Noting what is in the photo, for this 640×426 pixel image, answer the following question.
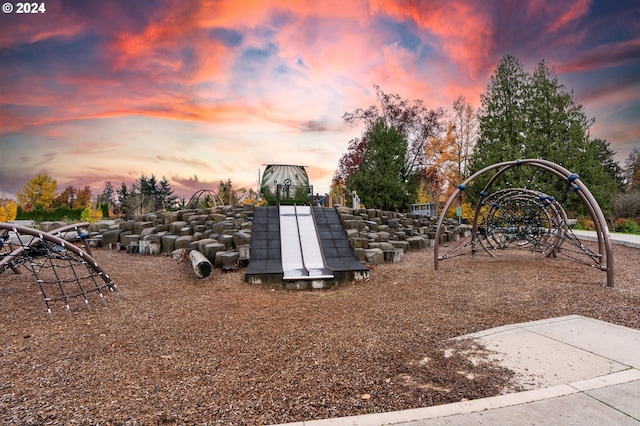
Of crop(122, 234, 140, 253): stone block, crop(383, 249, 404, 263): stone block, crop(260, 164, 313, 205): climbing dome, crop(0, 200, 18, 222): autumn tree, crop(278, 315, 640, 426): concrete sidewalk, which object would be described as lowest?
crop(278, 315, 640, 426): concrete sidewalk

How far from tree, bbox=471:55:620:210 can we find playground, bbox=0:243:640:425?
10.7 metres

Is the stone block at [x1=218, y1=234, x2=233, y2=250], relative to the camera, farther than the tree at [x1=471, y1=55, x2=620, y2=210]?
No

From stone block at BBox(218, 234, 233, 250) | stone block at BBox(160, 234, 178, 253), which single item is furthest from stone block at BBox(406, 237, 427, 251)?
stone block at BBox(160, 234, 178, 253)

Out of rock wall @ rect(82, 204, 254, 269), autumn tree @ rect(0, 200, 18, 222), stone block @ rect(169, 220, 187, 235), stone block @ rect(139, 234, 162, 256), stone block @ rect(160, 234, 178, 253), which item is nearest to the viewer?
rock wall @ rect(82, 204, 254, 269)

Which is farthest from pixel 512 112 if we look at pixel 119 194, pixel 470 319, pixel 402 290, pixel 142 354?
pixel 119 194

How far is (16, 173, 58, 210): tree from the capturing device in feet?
99.5

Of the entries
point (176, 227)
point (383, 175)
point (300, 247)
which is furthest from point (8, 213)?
point (383, 175)

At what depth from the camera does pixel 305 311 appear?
5.58m

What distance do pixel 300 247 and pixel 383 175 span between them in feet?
33.7

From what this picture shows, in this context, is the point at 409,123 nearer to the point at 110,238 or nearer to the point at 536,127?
the point at 536,127

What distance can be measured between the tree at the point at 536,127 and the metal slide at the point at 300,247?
1131 centimetres

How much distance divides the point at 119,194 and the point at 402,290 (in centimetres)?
5800

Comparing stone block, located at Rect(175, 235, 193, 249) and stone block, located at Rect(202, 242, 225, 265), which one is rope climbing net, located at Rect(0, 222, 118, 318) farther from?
stone block, located at Rect(175, 235, 193, 249)

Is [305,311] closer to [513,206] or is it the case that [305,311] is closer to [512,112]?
[513,206]
